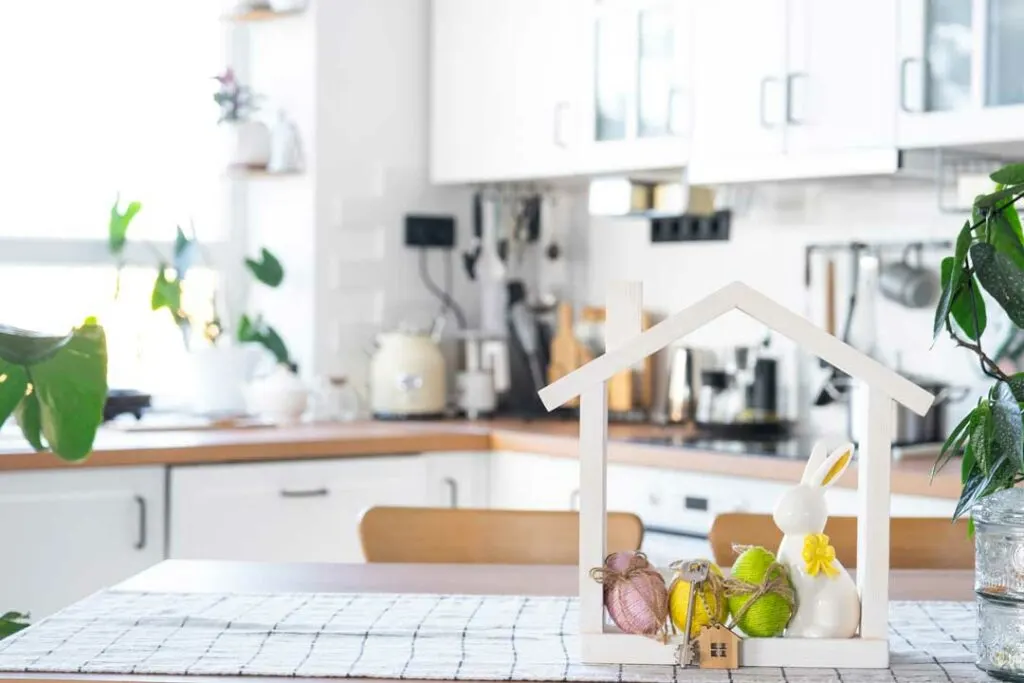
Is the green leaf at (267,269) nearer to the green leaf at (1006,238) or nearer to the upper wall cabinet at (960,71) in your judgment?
the upper wall cabinet at (960,71)

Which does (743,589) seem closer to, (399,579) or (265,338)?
(399,579)

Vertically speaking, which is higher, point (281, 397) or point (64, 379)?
A: point (64, 379)

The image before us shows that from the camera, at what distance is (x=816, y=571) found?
1406mm

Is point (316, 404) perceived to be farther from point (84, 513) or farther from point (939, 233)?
point (939, 233)

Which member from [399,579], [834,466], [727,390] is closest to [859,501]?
[834,466]

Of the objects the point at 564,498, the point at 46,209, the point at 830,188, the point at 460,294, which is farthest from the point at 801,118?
the point at 46,209

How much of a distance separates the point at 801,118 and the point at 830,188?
1.35ft

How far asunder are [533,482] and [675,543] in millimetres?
486

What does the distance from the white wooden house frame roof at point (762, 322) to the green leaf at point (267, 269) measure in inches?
109

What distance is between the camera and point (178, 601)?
5.69ft

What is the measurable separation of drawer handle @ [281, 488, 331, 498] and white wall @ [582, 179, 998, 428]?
110 cm

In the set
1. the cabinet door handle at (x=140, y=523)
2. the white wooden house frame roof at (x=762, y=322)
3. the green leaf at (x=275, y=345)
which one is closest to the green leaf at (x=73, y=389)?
the white wooden house frame roof at (x=762, y=322)

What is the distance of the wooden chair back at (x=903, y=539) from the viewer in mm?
2174

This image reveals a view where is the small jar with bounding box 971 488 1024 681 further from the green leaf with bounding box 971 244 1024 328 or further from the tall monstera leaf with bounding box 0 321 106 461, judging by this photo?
the tall monstera leaf with bounding box 0 321 106 461
